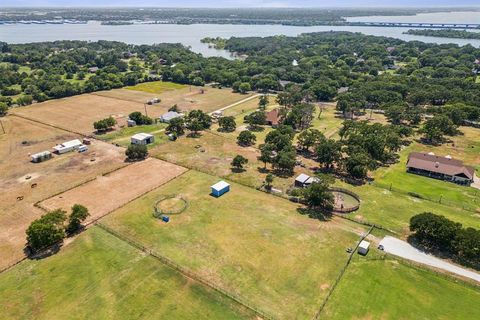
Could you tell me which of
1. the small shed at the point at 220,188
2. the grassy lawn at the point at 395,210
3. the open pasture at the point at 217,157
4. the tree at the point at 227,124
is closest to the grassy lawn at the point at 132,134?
the open pasture at the point at 217,157

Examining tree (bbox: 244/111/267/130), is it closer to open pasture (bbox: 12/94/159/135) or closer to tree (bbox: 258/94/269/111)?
tree (bbox: 258/94/269/111)

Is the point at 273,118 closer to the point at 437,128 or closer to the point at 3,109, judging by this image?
the point at 437,128

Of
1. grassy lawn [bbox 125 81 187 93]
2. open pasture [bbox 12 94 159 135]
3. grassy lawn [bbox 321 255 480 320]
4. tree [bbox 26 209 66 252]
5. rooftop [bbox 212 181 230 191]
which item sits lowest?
grassy lawn [bbox 125 81 187 93]

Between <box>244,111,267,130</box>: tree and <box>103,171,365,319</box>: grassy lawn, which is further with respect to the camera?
<box>244,111,267,130</box>: tree

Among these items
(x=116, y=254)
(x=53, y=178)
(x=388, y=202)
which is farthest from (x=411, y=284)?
(x=53, y=178)

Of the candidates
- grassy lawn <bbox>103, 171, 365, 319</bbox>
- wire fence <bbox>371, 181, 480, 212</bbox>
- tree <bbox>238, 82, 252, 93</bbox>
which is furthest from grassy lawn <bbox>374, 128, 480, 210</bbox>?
tree <bbox>238, 82, 252, 93</bbox>

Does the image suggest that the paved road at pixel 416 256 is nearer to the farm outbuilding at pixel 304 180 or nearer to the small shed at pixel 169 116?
the farm outbuilding at pixel 304 180
